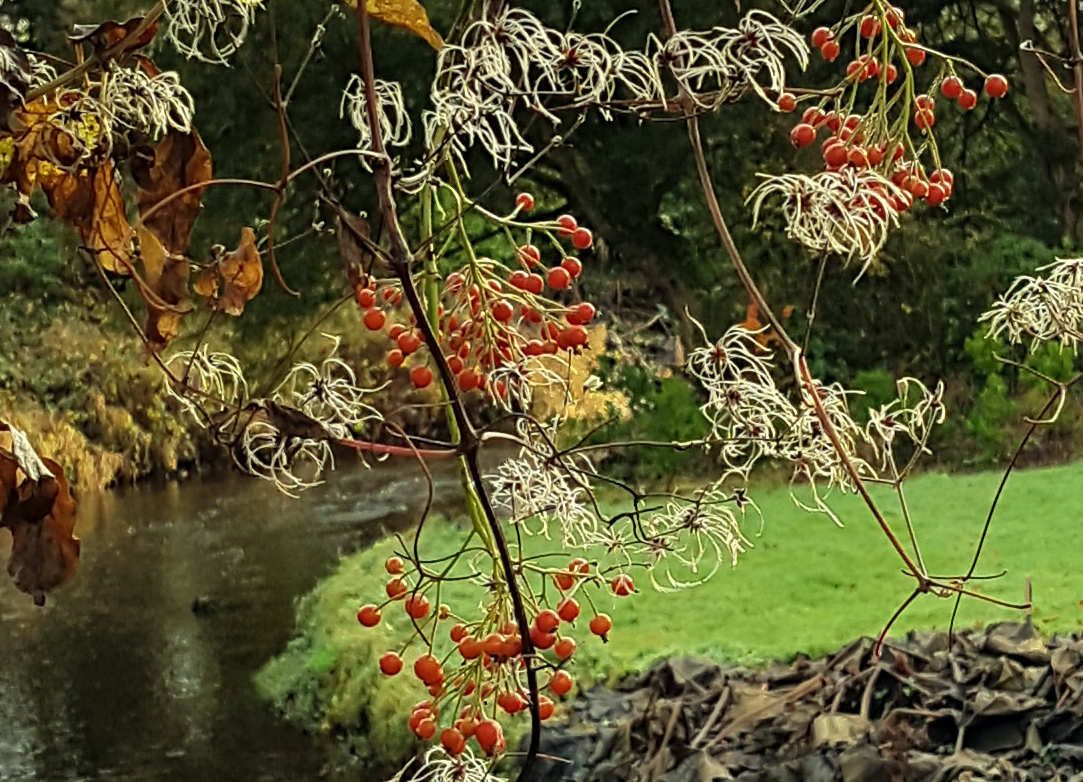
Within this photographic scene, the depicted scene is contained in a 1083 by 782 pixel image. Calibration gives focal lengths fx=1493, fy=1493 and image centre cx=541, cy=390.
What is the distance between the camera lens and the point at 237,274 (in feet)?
2.10

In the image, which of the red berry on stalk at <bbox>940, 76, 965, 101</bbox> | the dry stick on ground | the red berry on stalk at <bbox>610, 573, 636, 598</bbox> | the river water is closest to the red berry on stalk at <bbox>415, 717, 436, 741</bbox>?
the red berry on stalk at <bbox>610, 573, 636, 598</bbox>

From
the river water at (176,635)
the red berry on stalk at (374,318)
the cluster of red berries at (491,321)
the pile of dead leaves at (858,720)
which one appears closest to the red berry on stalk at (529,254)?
the cluster of red berries at (491,321)

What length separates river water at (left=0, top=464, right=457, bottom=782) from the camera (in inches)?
178

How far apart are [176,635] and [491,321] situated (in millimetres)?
5462

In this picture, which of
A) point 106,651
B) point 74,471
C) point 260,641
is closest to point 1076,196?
point 260,641

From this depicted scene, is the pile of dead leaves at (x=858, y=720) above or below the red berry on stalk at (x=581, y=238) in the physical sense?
below

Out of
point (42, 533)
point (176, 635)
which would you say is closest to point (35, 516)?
point (42, 533)

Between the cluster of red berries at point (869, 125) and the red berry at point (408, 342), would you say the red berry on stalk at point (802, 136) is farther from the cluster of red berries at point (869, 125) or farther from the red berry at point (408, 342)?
the red berry at point (408, 342)

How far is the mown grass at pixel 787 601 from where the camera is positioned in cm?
394

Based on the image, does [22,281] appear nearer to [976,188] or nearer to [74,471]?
[74,471]

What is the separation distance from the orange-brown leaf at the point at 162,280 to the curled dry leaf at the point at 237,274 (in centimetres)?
1

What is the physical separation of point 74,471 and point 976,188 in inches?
203

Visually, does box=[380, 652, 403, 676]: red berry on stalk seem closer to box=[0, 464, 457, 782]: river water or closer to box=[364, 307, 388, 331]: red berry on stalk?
box=[364, 307, 388, 331]: red berry on stalk

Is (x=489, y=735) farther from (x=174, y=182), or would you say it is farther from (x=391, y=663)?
(x=174, y=182)
